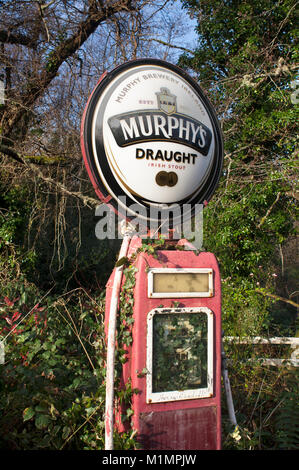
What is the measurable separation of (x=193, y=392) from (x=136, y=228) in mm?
948

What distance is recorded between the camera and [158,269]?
2137 millimetres

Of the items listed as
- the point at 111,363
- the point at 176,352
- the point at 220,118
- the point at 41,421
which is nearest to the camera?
the point at 111,363

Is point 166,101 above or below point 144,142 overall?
above

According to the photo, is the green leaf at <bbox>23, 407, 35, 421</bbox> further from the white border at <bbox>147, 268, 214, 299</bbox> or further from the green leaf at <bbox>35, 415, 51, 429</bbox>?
the white border at <bbox>147, 268, 214, 299</bbox>

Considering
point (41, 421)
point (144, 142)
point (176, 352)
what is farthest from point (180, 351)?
point (144, 142)

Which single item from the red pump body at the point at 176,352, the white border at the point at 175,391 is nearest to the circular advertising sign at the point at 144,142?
the red pump body at the point at 176,352

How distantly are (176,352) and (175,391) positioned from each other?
0.20 meters

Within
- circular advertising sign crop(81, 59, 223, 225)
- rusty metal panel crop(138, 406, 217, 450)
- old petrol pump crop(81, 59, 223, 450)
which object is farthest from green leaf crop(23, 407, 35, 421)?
circular advertising sign crop(81, 59, 223, 225)

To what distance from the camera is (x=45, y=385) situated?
105 inches

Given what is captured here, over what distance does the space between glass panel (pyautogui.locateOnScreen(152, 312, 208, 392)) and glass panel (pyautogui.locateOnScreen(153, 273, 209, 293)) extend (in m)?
0.13

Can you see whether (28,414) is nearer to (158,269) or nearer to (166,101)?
(158,269)

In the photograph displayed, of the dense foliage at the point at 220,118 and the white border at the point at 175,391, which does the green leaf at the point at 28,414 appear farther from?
the dense foliage at the point at 220,118

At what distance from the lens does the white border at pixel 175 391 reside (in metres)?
2.09

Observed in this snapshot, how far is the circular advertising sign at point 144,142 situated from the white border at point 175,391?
533mm
